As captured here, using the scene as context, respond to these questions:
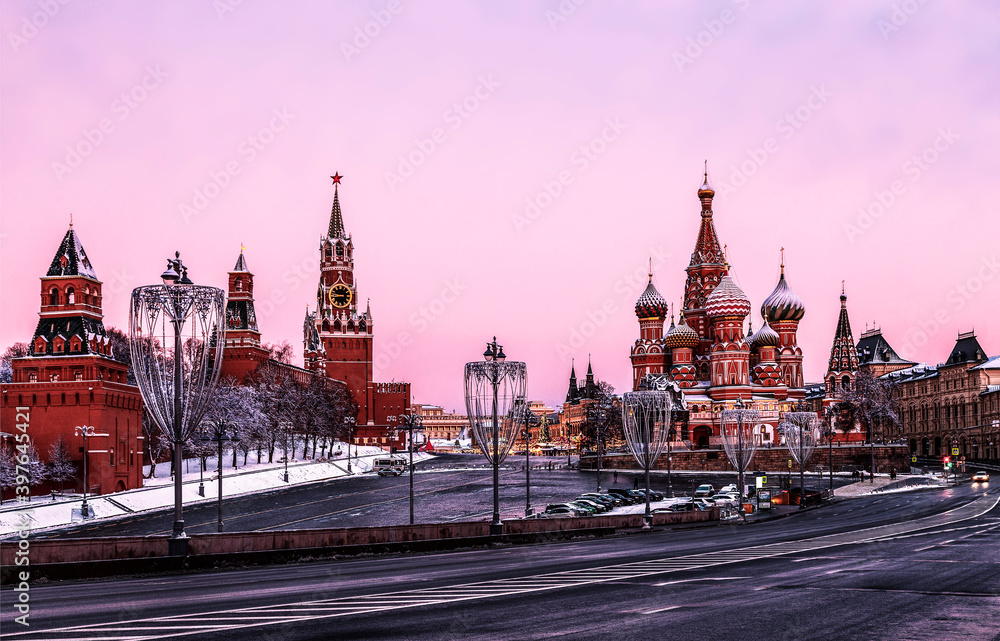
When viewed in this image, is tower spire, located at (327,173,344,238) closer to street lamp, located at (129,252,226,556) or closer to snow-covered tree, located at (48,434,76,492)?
snow-covered tree, located at (48,434,76,492)

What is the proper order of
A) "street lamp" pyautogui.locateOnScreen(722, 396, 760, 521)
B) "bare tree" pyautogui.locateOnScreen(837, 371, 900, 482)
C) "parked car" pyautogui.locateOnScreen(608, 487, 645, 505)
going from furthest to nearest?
1. "bare tree" pyautogui.locateOnScreen(837, 371, 900, 482)
2. "parked car" pyautogui.locateOnScreen(608, 487, 645, 505)
3. "street lamp" pyautogui.locateOnScreen(722, 396, 760, 521)

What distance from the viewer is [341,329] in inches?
7087

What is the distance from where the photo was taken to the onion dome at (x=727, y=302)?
120 meters

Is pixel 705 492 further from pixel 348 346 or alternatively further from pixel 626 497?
pixel 348 346

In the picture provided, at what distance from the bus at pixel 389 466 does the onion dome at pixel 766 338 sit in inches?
2011

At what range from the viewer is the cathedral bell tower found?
579ft

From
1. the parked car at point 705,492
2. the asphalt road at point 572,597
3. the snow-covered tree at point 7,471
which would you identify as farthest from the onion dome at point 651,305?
the asphalt road at point 572,597

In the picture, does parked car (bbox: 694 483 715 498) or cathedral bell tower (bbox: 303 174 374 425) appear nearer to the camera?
parked car (bbox: 694 483 715 498)

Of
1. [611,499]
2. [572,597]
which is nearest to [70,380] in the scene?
[611,499]

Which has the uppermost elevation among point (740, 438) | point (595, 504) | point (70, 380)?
point (70, 380)

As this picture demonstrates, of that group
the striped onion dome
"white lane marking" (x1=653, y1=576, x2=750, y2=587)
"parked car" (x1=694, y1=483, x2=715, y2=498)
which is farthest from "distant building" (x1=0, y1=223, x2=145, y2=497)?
the striped onion dome

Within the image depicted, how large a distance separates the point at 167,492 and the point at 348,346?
105m

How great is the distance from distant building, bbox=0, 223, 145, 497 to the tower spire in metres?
112

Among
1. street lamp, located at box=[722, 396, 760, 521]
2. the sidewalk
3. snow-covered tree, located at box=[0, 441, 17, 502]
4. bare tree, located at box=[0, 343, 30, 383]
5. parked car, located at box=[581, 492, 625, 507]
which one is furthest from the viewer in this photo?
bare tree, located at box=[0, 343, 30, 383]
